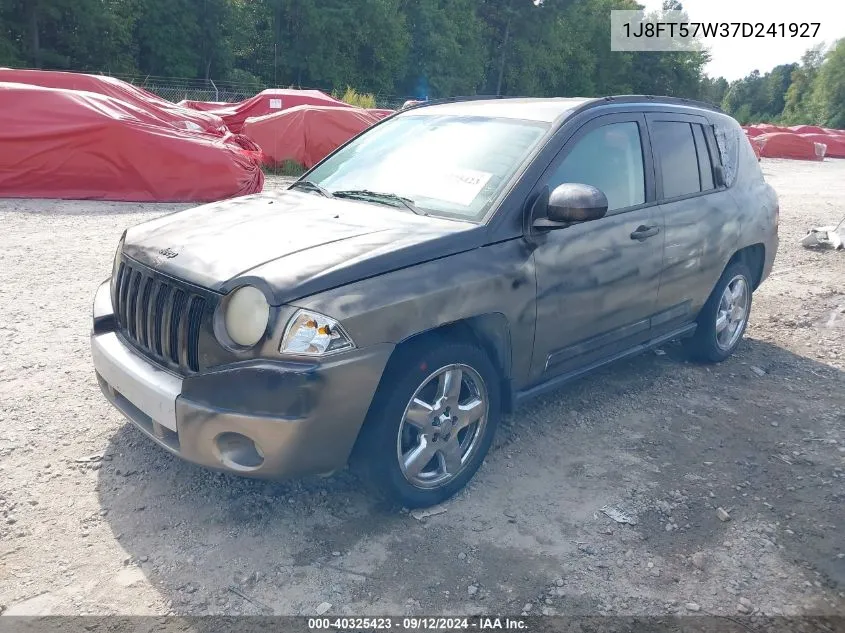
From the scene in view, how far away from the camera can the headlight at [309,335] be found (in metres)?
2.74

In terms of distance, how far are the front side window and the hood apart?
2.69 feet

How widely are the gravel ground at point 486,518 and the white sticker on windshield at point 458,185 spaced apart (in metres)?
1.40

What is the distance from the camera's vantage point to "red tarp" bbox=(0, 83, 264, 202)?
10891 mm

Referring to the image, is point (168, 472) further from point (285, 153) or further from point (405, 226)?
point (285, 153)

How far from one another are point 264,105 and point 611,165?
674 inches

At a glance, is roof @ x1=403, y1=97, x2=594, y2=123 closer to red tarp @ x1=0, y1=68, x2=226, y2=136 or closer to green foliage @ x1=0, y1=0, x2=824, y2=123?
red tarp @ x1=0, y1=68, x2=226, y2=136

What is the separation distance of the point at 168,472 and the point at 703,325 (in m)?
3.78

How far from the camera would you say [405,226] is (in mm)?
3340

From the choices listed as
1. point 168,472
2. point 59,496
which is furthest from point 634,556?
point 59,496

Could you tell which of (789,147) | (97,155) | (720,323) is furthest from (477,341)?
(789,147)

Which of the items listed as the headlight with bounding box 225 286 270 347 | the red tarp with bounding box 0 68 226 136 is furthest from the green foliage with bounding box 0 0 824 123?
the headlight with bounding box 225 286 270 347

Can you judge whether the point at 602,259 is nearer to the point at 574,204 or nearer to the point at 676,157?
the point at 574,204

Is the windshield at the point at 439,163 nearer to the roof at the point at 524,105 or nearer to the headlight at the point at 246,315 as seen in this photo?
the roof at the point at 524,105

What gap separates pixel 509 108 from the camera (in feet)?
13.8
